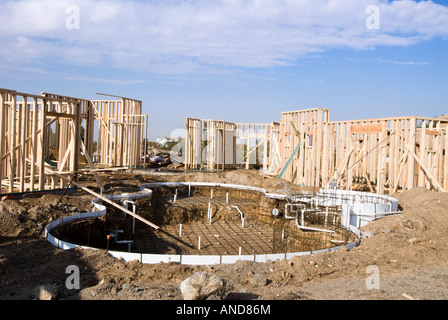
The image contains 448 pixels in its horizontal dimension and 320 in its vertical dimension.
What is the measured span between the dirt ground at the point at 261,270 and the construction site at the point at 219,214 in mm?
34

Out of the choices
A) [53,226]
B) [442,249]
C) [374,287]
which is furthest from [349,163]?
[53,226]

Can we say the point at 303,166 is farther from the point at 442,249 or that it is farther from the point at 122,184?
the point at 442,249

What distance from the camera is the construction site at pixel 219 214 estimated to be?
6750 mm

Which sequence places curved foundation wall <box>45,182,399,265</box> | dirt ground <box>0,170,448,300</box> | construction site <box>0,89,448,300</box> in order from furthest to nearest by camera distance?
curved foundation wall <box>45,182,399,265</box>
construction site <box>0,89,448,300</box>
dirt ground <box>0,170,448,300</box>

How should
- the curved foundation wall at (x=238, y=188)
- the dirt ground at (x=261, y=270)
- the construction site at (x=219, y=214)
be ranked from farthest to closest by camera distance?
the curved foundation wall at (x=238, y=188) → the construction site at (x=219, y=214) → the dirt ground at (x=261, y=270)

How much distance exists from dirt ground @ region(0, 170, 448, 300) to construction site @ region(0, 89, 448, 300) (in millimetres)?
34

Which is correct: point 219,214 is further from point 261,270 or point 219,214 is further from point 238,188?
point 261,270

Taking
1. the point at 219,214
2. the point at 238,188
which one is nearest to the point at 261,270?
the point at 219,214

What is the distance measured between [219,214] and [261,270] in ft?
27.4

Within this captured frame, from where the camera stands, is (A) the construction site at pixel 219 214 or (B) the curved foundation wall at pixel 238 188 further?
(B) the curved foundation wall at pixel 238 188

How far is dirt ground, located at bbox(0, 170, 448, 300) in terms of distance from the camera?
5.85 metres

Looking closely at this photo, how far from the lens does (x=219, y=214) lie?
15.6m

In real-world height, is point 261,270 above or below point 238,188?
below
